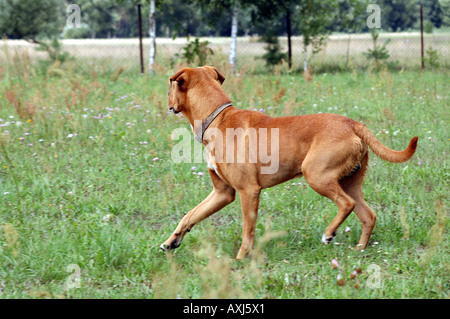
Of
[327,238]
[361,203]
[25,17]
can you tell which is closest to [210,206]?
[327,238]

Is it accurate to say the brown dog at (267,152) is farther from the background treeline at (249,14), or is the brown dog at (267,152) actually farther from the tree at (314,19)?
the tree at (314,19)

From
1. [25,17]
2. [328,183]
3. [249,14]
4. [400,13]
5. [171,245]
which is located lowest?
[171,245]

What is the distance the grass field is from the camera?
3686 millimetres

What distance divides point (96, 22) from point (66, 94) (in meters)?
47.5

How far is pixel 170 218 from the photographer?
16.9ft

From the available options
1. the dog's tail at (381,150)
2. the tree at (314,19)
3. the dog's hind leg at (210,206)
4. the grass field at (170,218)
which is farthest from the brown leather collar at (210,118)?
the tree at (314,19)

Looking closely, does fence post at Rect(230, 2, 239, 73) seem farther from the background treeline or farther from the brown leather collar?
the brown leather collar

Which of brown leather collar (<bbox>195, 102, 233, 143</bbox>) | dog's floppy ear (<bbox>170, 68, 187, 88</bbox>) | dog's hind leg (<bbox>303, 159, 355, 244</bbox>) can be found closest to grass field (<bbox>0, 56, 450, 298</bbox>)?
dog's hind leg (<bbox>303, 159, 355, 244</bbox>)

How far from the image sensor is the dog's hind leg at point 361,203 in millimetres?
4387

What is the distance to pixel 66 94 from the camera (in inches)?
363

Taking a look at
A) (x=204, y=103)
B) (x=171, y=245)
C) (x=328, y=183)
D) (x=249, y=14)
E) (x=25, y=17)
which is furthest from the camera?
(x=25, y=17)

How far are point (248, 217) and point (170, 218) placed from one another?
1.18 meters

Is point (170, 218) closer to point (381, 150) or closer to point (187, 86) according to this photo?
point (187, 86)
